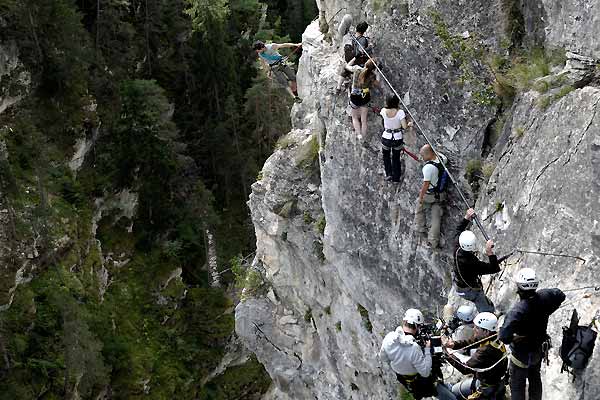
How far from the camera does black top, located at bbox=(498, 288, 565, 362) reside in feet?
25.2

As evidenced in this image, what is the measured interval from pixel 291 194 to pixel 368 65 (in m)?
6.04

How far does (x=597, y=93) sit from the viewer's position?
30.1 feet

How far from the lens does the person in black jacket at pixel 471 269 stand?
949 cm

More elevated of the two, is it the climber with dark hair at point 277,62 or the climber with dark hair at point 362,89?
the climber with dark hair at point 362,89

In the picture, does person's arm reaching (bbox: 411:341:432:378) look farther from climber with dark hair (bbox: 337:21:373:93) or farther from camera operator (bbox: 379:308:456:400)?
climber with dark hair (bbox: 337:21:373:93)

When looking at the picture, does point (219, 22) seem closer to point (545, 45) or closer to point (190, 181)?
point (190, 181)

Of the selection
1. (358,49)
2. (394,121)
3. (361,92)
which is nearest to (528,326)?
(394,121)

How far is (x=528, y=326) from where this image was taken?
7.79 metres

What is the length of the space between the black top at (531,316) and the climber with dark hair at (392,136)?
5319 millimetres

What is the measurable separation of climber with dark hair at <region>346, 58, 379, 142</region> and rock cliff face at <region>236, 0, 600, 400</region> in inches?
11.0

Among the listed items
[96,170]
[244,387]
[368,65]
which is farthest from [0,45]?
[368,65]

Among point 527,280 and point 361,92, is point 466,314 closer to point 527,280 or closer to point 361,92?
point 527,280

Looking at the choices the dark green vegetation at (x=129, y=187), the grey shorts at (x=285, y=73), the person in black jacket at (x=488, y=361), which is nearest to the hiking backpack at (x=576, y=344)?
the person in black jacket at (x=488, y=361)

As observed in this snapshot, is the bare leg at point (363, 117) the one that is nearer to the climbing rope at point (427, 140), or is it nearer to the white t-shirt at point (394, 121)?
the climbing rope at point (427, 140)
